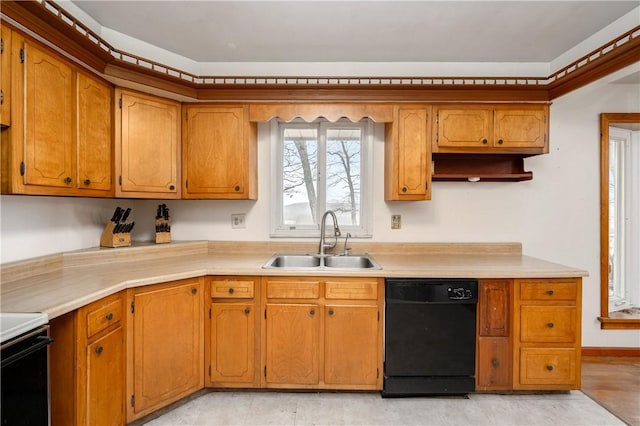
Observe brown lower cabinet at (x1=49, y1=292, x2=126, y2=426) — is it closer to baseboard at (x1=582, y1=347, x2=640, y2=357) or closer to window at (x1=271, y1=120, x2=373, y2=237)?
window at (x1=271, y1=120, x2=373, y2=237)

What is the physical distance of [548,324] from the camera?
2146mm

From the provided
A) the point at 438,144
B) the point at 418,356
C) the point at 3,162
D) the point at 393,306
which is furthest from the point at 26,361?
the point at 438,144

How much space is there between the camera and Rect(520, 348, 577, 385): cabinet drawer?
2.15 m

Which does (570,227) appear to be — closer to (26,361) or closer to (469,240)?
(469,240)

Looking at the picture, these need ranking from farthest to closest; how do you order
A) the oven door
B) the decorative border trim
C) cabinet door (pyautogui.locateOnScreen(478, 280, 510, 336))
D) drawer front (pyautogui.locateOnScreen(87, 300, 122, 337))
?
cabinet door (pyautogui.locateOnScreen(478, 280, 510, 336))
the decorative border trim
drawer front (pyautogui.locateOnScreen(87, 300, 122, 337))
the oven door

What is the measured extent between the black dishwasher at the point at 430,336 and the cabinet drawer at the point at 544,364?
0.36 metres

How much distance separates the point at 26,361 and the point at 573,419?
2888 mm

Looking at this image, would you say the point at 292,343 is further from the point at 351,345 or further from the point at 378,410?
the point at 378,410

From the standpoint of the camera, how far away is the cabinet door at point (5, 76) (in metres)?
1.42

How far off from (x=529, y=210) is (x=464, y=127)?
40.2 inches

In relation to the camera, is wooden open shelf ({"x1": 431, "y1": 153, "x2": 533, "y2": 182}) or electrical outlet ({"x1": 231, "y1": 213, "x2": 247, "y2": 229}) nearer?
wooden open shelf ({"x1": 431, "y1": 153, "x2": 533, "y2": 182})

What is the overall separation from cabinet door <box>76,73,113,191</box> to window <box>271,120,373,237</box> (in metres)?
1.22

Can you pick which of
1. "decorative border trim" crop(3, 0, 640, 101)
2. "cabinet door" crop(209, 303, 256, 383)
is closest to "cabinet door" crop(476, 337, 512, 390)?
"cabinet door" crop(209, 303, 256, 383)

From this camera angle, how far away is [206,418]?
1.98m
